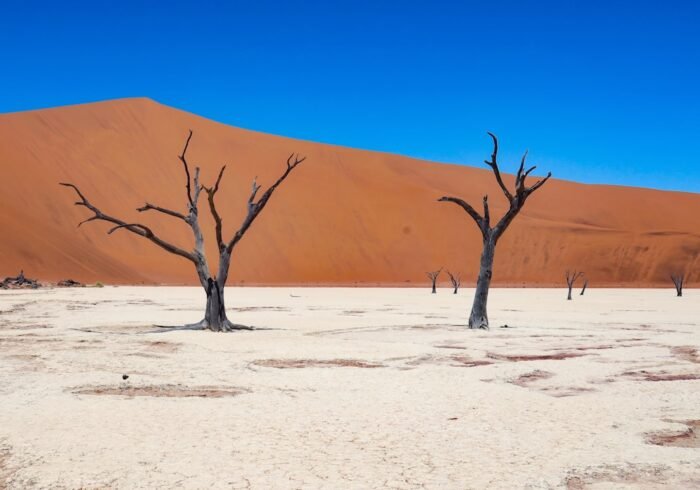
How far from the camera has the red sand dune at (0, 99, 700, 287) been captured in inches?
2304

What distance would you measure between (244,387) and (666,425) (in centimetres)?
409

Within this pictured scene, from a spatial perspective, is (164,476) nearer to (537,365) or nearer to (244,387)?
(244,387)

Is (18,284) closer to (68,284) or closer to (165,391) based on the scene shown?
(68,284)

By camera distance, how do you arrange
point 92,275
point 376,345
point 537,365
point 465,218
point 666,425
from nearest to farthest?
1. point 666,425
2. point 537,365
3. point 376,345
4. point 92,275
5. point 465,218

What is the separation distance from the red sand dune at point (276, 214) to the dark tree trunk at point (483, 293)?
3679 centimetres

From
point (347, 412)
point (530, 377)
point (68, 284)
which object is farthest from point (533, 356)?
point (68, 284)

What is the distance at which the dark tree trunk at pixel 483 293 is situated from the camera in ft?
52.5

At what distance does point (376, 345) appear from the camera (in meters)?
12.5

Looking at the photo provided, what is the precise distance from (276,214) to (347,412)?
67685 mm

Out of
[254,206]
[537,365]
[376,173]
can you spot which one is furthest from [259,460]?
[376,173]

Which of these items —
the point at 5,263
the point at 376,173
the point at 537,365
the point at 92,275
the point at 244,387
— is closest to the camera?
the point at 244,387

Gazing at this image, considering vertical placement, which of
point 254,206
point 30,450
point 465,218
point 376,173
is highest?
point 376,173

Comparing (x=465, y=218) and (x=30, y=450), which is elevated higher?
(x=465, y=218)

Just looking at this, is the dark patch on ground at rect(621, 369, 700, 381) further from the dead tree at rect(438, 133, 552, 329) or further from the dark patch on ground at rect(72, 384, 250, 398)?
the dead tree at rect(438, 133, 552, 329)
